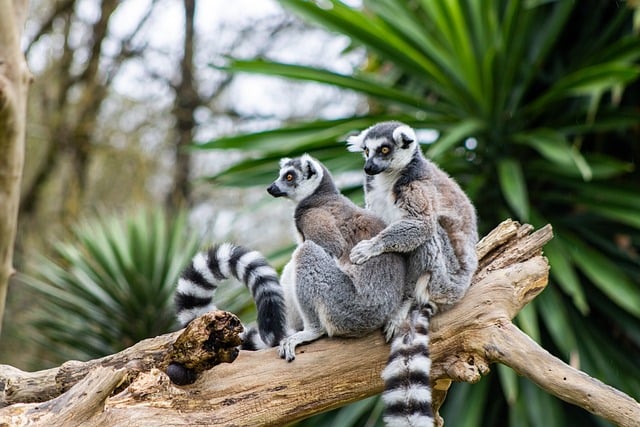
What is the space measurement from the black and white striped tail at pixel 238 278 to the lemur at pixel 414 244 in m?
0.42

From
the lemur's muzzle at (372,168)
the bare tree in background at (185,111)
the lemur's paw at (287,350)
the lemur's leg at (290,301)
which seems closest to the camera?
the lemur's paw at (287,350)

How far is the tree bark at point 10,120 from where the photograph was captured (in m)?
4.31

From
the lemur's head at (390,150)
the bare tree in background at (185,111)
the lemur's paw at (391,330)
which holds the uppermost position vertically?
the bare tree in background at (185,111)

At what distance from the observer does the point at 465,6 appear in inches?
264

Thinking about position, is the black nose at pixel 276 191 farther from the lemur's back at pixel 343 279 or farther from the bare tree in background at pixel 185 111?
the bare tree in background at pixel 185 111

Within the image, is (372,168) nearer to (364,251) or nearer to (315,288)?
(364,251)

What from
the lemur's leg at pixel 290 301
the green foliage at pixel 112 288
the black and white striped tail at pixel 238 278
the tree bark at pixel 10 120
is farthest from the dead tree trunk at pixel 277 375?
the green foliage at pixel 112 288

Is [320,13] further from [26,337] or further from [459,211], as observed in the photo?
[26,337]

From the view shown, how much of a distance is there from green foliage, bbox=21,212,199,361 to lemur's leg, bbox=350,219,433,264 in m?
4.54

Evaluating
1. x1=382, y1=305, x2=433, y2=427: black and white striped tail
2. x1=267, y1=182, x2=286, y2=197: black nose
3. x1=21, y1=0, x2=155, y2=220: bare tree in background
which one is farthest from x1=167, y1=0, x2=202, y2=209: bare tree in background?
x1=382, y1=305, x2=433, y2=427: black and white striped tail

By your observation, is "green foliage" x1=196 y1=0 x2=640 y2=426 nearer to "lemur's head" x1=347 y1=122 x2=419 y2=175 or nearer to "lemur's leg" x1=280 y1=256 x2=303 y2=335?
"lemur's head" x1=347 y1=122 x2=419 y2=175

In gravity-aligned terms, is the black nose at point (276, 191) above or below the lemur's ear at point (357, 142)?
below

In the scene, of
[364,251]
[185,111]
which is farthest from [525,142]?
[185,111]

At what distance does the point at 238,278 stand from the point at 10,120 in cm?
180
